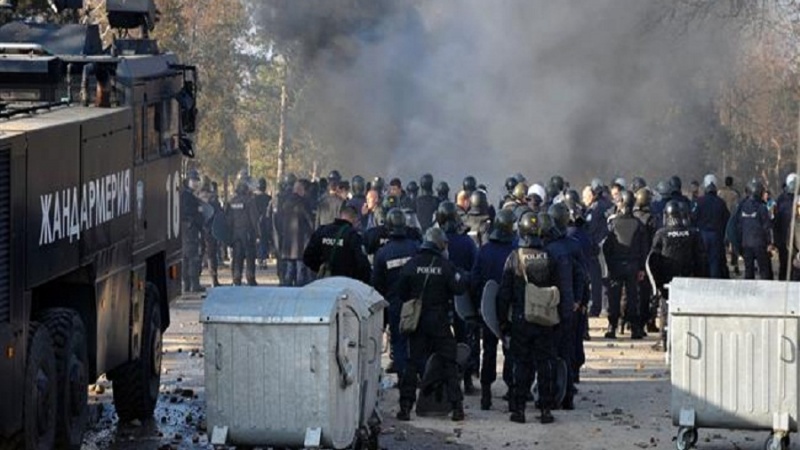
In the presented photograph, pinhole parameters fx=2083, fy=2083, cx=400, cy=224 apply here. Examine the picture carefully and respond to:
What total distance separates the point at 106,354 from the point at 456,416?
324cm

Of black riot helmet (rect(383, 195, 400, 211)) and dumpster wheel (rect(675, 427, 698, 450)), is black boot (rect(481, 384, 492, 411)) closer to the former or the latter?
dumpster wheel (rect(675, 427, 698, 450))

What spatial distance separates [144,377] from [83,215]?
2925mm

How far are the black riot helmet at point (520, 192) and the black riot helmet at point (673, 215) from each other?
11.1 ft

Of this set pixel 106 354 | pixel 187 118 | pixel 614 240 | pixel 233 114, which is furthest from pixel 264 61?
pixel 106 354

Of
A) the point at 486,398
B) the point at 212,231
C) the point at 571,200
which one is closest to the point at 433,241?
the point at 486,398

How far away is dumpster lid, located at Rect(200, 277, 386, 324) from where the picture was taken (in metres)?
13.3

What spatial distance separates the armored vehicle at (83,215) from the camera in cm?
1237

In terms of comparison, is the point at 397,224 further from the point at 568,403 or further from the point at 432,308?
the point at 568,403

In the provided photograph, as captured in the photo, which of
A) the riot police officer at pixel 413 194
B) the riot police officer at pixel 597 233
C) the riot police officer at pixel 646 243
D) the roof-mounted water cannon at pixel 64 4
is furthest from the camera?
the riot police officer at pixel 413 194

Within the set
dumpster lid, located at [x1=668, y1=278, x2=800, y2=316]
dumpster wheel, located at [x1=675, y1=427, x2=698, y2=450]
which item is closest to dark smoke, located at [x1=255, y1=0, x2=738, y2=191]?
dumpster wheel, located at [x1=675, y1=427, x2=698, y2=450]

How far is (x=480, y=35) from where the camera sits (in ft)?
171

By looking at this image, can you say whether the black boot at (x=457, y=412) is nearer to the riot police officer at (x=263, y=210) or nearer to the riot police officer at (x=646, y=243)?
the riot police officer at (x=646, y=243)

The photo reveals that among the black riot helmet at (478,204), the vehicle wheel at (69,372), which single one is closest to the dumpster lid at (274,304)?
the vehicle wheel at (69,372)

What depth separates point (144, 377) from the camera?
54.1 feet
